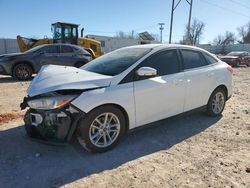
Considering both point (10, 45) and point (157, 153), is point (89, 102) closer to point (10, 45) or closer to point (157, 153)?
point (157, 153)

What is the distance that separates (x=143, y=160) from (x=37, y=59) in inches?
383

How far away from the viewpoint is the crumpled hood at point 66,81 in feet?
13.6

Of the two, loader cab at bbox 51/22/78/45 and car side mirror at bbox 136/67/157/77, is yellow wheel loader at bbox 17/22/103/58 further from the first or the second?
car side mirror at bbox 136/67/157/77

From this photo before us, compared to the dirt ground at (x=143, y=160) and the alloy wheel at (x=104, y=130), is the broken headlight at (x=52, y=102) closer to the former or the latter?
the alloy wheel at (x=104, y=130)

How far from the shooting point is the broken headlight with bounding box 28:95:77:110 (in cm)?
401

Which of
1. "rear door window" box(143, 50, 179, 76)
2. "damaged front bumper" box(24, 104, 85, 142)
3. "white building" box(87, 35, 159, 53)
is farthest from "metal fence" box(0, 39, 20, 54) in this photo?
"damaged front bumper" box(24, 104, 85, 142)

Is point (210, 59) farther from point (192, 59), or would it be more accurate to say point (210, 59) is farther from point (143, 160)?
point (143, 160)

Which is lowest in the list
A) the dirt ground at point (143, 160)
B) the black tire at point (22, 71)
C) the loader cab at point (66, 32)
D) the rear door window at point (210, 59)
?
the dirt ground at point (143, 160)

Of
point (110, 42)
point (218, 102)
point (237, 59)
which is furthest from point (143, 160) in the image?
point (110, 42)

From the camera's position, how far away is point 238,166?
13.4 ft

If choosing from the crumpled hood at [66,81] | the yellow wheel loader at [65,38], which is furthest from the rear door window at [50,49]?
the crumpled hood at [66,81]

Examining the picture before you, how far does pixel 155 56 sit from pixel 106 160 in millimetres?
1982

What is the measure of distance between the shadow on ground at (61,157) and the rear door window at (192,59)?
1260 millimetres

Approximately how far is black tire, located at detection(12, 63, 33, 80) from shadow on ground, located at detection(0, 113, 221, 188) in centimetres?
737
